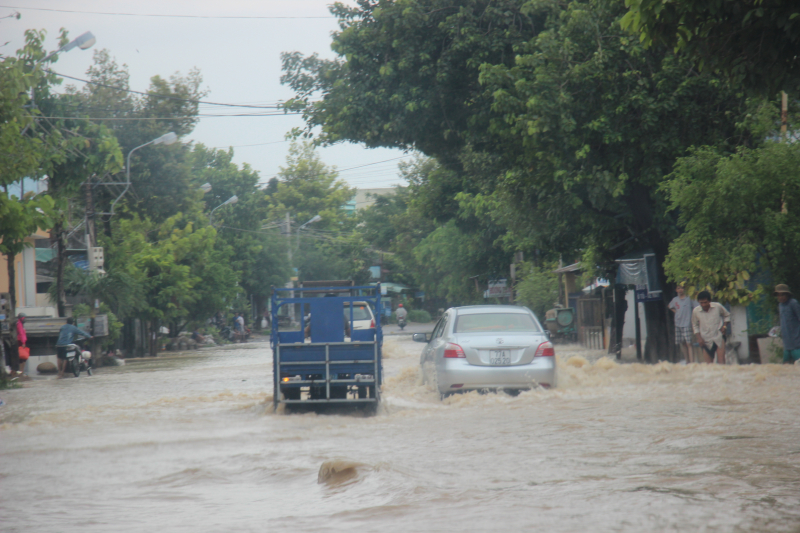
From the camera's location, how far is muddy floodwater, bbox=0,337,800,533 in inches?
213

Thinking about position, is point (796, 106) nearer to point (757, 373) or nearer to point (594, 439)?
point (757, 373)

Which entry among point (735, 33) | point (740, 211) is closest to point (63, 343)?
point (740, 211)

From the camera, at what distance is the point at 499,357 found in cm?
1105

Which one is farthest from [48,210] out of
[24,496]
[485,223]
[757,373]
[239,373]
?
[485,223]

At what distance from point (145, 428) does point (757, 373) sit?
872 centimetres

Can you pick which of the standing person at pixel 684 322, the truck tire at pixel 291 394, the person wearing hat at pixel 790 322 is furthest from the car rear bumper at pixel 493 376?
the standing person at pixel 684 322

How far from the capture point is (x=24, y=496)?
6656mm

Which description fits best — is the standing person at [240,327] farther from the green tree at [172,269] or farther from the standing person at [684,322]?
the standing person at [684,322]

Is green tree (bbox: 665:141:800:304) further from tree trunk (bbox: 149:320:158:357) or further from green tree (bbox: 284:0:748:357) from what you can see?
tree trunk (bbox: 149:320:158:357)

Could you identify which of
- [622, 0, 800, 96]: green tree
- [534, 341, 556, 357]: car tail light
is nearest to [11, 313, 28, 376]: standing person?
[534, 341, 556, 357]: car tail light

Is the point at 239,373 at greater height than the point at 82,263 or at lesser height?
lesser

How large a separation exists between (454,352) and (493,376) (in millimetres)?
616

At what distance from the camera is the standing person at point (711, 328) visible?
1418 cm

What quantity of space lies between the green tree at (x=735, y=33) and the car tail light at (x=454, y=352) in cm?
512
